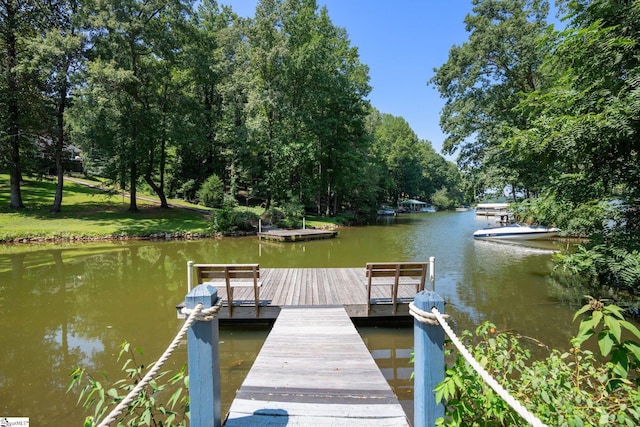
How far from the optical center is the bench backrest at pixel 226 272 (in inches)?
225

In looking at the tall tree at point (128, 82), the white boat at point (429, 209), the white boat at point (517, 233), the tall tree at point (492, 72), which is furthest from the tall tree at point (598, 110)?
the white boat at point (429, 209)

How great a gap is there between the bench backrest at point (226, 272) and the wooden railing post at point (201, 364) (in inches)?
133

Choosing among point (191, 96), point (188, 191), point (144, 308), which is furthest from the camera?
point (188, 191)

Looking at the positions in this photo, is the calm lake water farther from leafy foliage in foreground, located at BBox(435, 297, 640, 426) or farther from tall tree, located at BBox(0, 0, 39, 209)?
tall tree, located at BBox(0, 0, 39, 209)

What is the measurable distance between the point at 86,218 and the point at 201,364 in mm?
22996

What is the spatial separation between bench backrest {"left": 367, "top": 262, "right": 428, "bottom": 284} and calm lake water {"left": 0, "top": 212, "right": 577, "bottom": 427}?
1.13m

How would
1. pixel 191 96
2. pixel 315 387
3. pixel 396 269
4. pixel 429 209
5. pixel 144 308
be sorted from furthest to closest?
pixel 429 209, pixel 191 96, pixel 144 308, pixel 396 269, pixel 315 387

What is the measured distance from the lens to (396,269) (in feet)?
19.2

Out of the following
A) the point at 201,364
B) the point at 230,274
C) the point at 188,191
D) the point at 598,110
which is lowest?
the point at 230,274

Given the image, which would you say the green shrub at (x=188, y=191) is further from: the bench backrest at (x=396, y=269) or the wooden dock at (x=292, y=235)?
the bench backrest at (x=396, y=269)

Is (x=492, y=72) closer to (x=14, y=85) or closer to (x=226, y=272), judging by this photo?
(x=226, y=272)

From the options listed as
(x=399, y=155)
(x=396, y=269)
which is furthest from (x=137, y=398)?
(x=399, y=155)

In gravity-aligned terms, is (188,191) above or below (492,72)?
below

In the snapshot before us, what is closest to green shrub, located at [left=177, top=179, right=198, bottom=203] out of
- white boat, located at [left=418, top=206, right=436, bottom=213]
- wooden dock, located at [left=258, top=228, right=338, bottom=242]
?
wooden dock, located at [left=258, top=228, right=338, bottom=242]
